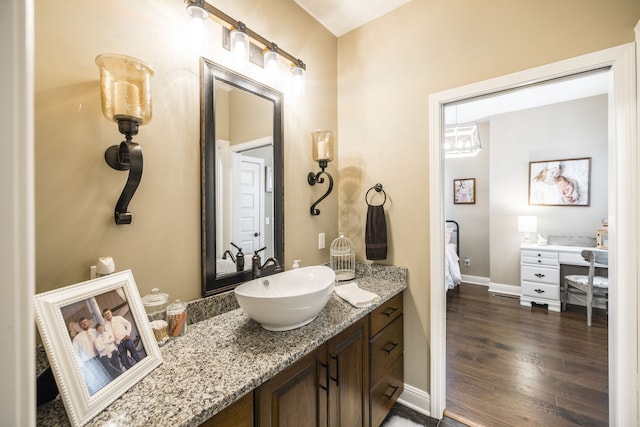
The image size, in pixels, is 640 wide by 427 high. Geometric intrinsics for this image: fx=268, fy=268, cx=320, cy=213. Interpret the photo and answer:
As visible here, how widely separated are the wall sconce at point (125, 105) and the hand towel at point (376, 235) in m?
1.43

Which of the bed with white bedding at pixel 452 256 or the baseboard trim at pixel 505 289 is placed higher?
the bed with white bedding at pixel 452 256

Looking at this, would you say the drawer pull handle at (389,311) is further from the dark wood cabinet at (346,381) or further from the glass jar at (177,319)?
the glass jar at (177,319)

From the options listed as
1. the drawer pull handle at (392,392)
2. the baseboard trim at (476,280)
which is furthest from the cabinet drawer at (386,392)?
the baseboard trim at (476,280)

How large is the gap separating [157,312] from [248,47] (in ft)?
4.33

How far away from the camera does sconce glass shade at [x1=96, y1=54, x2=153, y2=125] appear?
883 millimetres

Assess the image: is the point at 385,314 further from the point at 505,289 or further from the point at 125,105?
the point at 505,289

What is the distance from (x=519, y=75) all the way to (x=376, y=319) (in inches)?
61.7

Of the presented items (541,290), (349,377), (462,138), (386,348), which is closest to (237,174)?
(349,377)

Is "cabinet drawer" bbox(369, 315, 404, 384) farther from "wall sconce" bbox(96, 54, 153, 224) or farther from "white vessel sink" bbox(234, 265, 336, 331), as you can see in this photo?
"wall sconce" bbox(96, 54, 153, 224)

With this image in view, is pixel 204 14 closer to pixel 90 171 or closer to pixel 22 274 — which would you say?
pixel 90 171

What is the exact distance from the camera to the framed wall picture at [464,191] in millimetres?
4738

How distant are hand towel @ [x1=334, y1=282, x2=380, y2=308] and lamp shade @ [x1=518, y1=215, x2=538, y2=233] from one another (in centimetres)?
347

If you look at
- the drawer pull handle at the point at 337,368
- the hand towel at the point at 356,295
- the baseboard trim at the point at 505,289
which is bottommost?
the baseboard trim at the point at 505,289

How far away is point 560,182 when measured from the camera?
3.75 m
